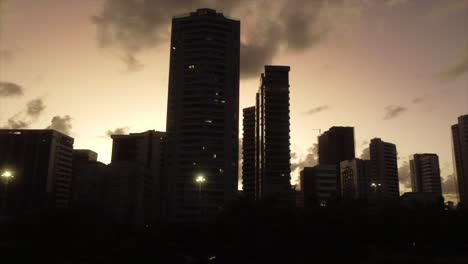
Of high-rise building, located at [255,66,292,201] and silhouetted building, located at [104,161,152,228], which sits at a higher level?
high-rise building, located at [255,66,292,201]

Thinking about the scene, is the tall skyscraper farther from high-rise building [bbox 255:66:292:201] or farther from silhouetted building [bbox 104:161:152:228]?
high-rise building [bbox 255:66:292:201]

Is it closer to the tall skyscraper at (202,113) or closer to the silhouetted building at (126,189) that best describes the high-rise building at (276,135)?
the tall skyscraper at (202,113)

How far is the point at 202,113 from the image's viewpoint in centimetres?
16412

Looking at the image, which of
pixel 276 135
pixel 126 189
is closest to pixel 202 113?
pixel 276 135

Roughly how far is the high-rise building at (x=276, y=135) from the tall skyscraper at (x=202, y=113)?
2191 cm

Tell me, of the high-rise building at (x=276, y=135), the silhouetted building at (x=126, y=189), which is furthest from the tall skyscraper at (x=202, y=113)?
the high-rise building at (x=276, y=135)

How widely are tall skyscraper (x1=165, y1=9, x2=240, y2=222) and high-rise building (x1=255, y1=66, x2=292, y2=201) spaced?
21.9 meters

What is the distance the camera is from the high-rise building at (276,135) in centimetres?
18050

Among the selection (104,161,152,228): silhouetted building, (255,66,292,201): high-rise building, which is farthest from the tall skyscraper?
(255,66,292,201): high-rise building

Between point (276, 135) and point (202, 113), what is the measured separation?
38040mm

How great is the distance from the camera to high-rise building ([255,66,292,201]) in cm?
18050

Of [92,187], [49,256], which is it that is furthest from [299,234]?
[92,187]

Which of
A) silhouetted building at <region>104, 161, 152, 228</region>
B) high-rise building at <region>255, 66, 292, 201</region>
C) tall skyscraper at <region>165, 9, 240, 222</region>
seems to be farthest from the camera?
high-rise building at <region>255, 66, 292, 201</region>

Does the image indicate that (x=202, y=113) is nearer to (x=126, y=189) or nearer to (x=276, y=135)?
(x=276, y=135)
